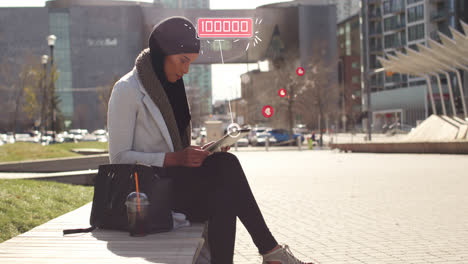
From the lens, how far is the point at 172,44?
138 inches

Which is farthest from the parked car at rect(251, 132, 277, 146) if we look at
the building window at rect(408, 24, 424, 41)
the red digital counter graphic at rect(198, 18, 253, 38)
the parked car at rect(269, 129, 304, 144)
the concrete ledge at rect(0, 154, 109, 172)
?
the red digital counter graphic at rect(198, 18, 253, 38)

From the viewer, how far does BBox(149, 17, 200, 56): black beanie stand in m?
3.45

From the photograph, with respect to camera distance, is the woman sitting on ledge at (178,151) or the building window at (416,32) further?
the building window at (416,32)

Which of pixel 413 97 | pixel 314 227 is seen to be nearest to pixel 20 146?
pixel 314 227

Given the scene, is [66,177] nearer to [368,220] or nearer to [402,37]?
[368,220]

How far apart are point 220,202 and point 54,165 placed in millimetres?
9893

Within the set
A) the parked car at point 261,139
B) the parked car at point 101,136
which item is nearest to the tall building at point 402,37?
the parked car at point 261,139

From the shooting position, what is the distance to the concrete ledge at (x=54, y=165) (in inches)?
466

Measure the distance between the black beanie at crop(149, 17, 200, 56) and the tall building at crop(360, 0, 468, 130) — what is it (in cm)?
5306

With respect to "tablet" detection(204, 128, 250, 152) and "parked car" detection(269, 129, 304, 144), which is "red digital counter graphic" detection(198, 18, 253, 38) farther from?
"parked car" detection(269, 129, 304, 144)

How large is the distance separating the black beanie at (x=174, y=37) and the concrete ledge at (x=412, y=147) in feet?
67.8

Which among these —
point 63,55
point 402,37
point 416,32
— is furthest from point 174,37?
point 402,37

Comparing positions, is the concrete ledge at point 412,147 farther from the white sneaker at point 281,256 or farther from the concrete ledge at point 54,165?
the white sneaker at point 281,256

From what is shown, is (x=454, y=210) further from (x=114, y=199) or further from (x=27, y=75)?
(x=27, y=75)
